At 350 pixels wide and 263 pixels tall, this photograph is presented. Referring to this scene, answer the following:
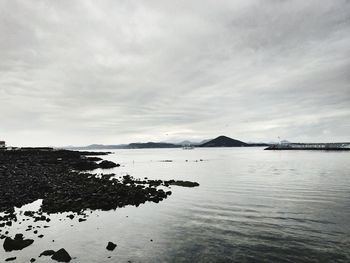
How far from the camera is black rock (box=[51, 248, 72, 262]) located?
1621cm

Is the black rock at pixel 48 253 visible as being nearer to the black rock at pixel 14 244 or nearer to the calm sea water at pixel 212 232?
the calm sea water at pixel 212 232

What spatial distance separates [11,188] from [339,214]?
3839 cm

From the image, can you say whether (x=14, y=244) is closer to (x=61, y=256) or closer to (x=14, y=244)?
(x=14, y=244)

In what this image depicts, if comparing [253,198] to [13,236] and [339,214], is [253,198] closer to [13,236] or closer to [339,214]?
[339,214]

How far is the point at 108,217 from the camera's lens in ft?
86.6

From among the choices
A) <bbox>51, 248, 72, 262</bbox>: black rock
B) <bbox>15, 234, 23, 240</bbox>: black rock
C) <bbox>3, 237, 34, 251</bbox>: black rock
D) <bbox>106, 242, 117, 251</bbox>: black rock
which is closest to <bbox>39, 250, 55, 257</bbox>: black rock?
<bbox>51, 248, 72, 262</bbox>: black rock

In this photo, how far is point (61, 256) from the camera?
644 inches

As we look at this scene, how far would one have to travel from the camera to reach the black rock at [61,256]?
638 inches

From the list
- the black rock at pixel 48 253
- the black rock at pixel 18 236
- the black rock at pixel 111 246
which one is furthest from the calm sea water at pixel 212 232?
the black rock at pixel 18 236

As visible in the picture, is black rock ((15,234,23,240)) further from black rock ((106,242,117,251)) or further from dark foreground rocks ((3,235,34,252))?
black rock ((106,242,117,251))

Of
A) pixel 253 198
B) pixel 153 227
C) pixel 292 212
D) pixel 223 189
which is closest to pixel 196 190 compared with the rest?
pixel 223 189

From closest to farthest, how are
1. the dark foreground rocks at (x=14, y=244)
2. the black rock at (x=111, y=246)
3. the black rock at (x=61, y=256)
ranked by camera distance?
the black rock at (x=61, y=256)
the dark foreground rocks at (x=14, y=244)
the black rock at (x=111, y=246)

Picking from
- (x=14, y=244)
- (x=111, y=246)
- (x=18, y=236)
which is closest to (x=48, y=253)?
(x=14, y=244)

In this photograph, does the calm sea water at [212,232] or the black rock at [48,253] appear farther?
the calm sea water at [212,232]
